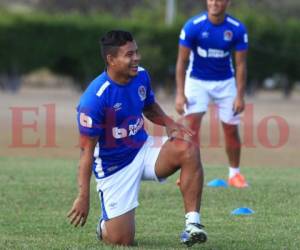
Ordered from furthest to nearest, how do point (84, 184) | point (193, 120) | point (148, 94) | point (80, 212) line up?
point (193, 120), point (148, 94), point (84, 184), point (80, 212)

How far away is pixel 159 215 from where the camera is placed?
951cm

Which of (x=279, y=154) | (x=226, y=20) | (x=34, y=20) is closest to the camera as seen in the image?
(x=226, y=20)

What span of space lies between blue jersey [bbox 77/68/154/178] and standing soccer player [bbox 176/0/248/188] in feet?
12.8

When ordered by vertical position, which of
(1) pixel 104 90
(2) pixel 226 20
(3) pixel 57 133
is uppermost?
(2) pixel 226 20

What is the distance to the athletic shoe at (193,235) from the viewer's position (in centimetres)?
731

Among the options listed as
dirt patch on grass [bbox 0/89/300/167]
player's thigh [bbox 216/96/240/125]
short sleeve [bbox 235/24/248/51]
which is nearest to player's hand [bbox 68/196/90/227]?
player's thigh [bbox 216/96/240/125]

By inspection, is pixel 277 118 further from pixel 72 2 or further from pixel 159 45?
pixel 72 2

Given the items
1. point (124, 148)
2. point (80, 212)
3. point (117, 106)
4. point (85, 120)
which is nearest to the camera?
point (80, 212)

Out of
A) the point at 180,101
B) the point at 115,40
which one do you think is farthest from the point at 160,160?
the point at 180,101

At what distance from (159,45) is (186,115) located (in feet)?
128

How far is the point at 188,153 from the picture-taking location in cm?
757

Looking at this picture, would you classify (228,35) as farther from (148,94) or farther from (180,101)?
(148,94)

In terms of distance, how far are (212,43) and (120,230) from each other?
470 cm

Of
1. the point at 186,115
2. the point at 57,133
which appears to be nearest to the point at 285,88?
the point at 57,133
